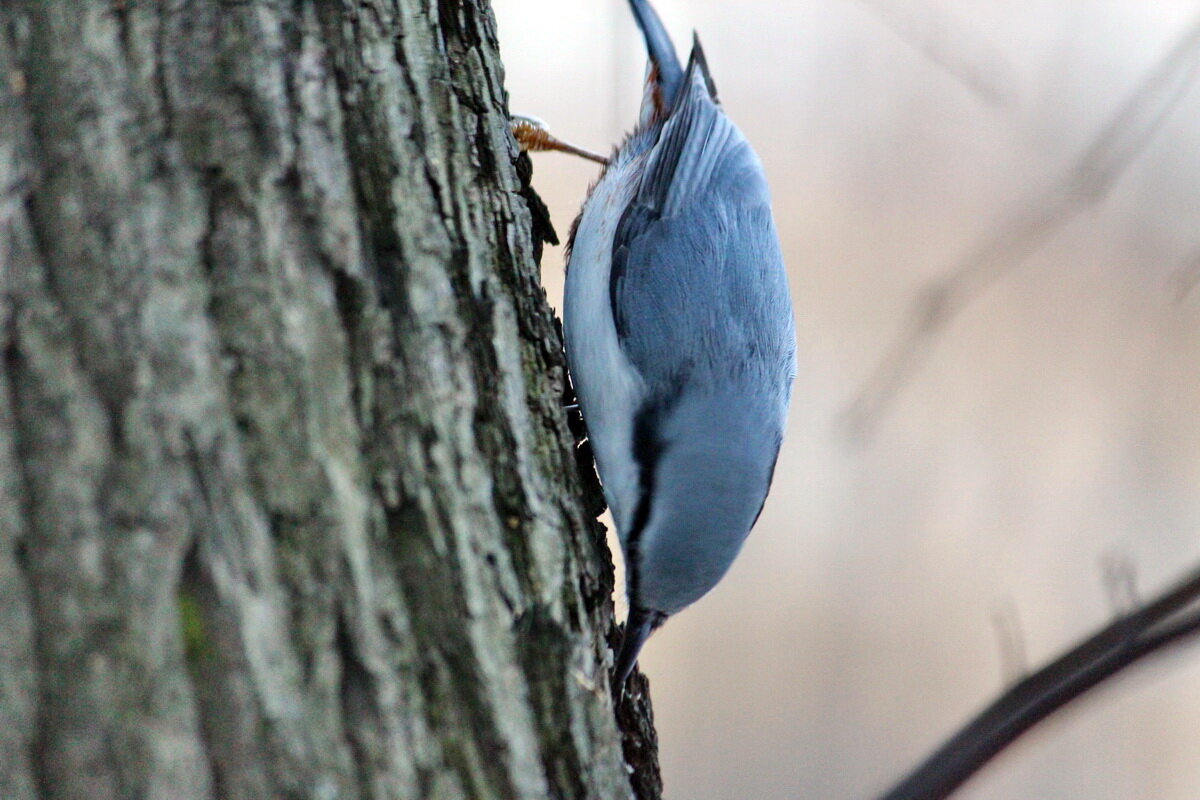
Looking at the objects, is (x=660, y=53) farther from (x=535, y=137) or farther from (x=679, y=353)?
(x=679, y=353)

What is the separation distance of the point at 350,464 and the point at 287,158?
0.34 metres

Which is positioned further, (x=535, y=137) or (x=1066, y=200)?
(x=535, y=137)

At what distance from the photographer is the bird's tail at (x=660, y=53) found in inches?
103

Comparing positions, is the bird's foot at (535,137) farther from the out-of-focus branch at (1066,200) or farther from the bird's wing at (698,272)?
the out-of-focus branch at (1066,200)

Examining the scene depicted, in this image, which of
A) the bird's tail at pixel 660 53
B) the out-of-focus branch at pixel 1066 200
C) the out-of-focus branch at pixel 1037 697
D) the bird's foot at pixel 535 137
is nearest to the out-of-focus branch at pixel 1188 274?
the out-of-focus branch at pixel 1066 200

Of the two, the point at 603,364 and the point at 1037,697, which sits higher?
the point at 603,364

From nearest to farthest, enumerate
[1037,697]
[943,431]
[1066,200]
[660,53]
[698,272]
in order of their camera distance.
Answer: [1037,697] → [1066,200] → [698,272] → [660,53] → [943,431]

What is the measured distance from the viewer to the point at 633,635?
175 centimetres

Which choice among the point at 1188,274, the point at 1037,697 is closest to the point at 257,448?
the point at 1037,697

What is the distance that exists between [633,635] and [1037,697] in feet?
Answer: 2.85

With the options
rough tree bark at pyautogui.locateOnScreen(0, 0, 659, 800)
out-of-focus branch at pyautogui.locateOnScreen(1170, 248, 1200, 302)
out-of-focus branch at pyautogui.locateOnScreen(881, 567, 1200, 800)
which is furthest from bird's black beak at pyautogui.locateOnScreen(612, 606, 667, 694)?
out-of-focus branch at pyautogui.locateOnScreen(1170, 248, 1200, 302)

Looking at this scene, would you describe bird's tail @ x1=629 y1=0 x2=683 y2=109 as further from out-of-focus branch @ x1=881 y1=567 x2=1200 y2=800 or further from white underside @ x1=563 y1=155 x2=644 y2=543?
out-of-focus branch @ x1=881 y1=567 x2=1200 y2=800

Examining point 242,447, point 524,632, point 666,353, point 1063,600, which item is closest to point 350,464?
point 242,447

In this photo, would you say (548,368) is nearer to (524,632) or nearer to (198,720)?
(524,632)
